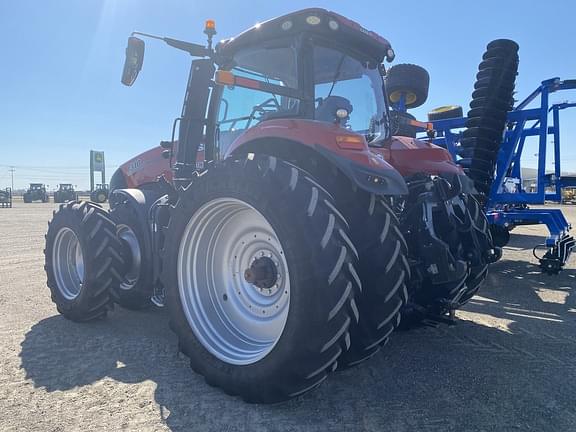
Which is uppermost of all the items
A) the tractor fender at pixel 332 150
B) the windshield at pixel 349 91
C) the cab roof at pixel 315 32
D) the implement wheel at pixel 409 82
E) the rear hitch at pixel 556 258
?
the implement wheel at pixel 409 82

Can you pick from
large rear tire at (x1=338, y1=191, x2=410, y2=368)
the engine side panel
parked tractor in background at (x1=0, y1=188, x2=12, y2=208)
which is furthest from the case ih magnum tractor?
parked tractor in background at (x1=0, y1=188, x2=12, y2=208)

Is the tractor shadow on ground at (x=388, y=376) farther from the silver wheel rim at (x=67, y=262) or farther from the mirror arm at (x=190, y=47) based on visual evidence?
the mirror arm at (x=190, y=47)

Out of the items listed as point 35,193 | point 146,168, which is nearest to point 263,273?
point 146,168

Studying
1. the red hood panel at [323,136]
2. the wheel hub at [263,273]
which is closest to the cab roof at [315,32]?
the red hood panel at [323,136]

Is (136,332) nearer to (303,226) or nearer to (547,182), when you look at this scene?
(303,226)

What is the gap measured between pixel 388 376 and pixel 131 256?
2459mm

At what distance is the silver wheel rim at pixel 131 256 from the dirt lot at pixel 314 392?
37cm

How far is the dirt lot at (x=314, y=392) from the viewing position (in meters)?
2.38

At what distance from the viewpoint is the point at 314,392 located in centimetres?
268

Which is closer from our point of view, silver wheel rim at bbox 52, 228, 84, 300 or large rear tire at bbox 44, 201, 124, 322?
large rear tire at bbox 44, 201, 124, 322

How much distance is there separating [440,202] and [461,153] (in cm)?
356

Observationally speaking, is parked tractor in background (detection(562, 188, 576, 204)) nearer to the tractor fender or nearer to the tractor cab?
the tractor cab

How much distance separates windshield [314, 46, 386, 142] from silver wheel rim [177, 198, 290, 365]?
104 cm

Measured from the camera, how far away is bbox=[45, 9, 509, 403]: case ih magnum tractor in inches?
91.0
